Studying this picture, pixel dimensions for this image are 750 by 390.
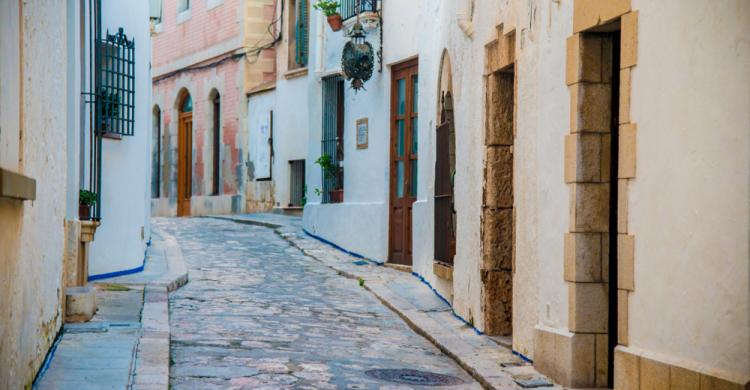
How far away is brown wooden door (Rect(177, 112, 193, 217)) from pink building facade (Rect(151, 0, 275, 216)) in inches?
1.0

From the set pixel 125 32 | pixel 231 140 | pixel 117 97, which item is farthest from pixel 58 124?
pixel 231 140

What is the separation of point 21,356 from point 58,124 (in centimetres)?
263

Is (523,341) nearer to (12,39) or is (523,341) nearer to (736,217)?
(736,217)

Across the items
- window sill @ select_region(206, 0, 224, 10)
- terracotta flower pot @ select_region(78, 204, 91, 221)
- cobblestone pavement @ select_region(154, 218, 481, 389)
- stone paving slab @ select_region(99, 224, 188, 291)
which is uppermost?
window sill @ select_region(206, 0, 224, 10)

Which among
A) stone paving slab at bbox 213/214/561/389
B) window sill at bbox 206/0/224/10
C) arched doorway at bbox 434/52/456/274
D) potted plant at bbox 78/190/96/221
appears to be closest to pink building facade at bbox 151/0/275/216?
window sill at bbox 206/0/224/10

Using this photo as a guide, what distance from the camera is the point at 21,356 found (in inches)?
241

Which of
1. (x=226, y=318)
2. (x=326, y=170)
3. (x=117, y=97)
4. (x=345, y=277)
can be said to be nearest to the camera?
(x=226, y=318)

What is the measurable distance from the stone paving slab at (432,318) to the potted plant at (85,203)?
3.21 metres

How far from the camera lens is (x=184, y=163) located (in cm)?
3122

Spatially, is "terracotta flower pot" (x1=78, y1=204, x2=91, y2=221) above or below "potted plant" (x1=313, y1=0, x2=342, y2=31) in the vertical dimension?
below

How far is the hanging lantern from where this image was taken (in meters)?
17.1

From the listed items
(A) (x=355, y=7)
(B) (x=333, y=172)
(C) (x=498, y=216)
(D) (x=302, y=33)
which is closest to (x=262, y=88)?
(D) (x=302, y=33)

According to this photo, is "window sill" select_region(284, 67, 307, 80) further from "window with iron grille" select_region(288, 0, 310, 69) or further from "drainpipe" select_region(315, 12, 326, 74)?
"drainpipe" select_region(315, 12, 326, 74)

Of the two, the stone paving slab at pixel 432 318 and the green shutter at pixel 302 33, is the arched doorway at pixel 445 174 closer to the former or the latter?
the stone paving slab at pixel 432 318
